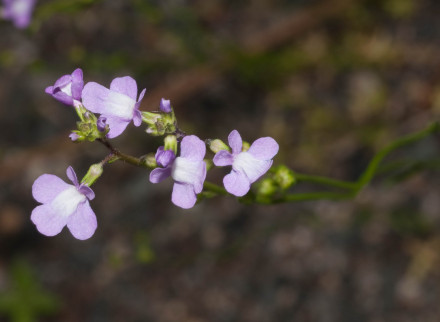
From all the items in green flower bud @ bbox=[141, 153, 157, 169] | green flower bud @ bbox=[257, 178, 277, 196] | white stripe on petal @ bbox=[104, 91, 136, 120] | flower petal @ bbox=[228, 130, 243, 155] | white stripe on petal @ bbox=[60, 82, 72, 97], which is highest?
green flower bud @ bbox=[257, 178, 277, 196]

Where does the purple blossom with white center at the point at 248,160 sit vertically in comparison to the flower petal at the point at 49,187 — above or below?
above

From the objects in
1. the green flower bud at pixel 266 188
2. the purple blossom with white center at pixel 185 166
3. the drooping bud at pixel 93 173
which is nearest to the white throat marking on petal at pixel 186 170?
the purple blossom with white center at pixel 185 166

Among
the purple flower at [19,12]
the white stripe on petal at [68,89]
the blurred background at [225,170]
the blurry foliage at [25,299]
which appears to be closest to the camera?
the white stripe on petal at [68,89]

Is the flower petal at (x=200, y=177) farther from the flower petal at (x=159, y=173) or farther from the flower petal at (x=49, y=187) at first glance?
the flower petal at (x=49, y=187)

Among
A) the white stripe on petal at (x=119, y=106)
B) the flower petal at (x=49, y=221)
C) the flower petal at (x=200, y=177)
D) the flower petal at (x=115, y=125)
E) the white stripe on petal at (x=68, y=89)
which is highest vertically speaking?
the white stripe on petal at (x=68, y=89)

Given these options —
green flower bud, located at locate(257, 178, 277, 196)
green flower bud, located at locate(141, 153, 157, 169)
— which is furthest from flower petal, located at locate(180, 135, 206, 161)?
green flower bud, located at locate(257, 178, 277, 196)

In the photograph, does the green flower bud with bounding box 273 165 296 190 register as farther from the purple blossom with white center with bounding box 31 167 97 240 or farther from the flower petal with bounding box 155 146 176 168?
the purple blossom with white center with bounding box 31 167 97 240

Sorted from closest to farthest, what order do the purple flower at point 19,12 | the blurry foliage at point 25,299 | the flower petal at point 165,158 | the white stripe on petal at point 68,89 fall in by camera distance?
1. the flower petal at point 165,158
2. the white stripe on petal at point 68,89
3. the purple flower at point 19,12
4. the blurry foliage at point 25,299

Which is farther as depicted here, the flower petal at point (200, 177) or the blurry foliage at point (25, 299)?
the blurry foliage at point (25, 299)

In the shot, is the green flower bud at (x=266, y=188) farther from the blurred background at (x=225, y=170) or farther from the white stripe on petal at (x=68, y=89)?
the blurred background at (x=225, y=170)
